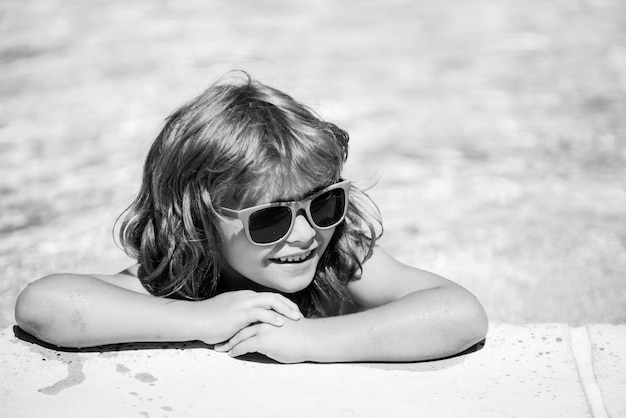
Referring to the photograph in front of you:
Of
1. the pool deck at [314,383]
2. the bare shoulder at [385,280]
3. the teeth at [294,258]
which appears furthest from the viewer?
the bare shoulder at [385,280]

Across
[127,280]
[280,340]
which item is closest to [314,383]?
[280,340]

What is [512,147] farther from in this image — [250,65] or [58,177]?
[58,177]

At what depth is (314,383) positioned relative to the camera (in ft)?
8.51

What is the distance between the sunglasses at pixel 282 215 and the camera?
8.67 feet

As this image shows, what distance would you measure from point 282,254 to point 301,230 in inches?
3.8

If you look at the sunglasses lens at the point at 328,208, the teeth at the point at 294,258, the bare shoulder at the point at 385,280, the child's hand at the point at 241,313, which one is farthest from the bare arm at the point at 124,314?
the bare shoulder at the point at 385,280

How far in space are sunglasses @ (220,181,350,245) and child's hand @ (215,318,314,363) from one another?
0.80ft

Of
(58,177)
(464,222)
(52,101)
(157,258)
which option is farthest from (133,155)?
(157,258)

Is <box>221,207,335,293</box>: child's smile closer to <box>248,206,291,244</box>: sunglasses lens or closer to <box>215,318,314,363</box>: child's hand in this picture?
<box>248,206,291,244</box>: sunglasses lens

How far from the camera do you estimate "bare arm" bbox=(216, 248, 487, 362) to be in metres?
2.65

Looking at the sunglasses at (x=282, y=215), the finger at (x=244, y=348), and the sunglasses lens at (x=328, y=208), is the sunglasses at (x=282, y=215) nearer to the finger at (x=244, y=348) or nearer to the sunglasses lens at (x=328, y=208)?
the sunglasses lens at (x=328, y=208)

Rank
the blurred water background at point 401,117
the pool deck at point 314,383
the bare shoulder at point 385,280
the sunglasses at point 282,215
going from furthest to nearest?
the blurred water background at point 401,117 < the bare shoulder at point 385,280 < the sunglasses at point 282,215 < the pool deck at point 314,383

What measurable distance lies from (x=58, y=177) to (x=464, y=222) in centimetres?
222

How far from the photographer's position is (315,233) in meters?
2.75
